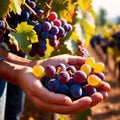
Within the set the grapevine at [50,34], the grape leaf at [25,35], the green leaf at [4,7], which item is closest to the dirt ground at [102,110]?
the grapevine at [50,34]

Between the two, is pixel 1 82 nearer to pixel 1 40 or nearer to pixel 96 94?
pixel 1 40

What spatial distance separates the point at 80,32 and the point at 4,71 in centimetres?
114

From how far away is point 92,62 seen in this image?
170cm

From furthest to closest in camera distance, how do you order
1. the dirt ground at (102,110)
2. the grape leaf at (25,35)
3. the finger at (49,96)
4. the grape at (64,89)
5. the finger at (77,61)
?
the dirt ground at (102,110) < the grape leaf at (25,35) < the finger at (77,61) < the grape at (64,89) < the finger at (49,96)

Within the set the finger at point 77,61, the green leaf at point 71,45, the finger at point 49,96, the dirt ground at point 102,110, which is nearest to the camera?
the finger at point 49,96

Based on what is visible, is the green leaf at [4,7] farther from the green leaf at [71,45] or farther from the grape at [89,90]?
the green leaf at [71,45]

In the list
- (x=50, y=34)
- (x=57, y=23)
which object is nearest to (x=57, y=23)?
(x=57, y=23)

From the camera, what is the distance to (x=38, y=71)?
1.56m

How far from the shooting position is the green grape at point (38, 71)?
5.10ft

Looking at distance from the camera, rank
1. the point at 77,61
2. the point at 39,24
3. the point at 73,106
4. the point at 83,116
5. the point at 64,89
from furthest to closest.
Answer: the point at 83,116
the point at 39,24
the point at 77,61
the point at 64,89
the point at 73,106

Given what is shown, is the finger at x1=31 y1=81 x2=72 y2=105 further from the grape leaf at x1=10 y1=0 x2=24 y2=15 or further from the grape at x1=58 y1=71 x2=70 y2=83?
the grape leaf at x1=10 y1=0 x2=24 y2=15

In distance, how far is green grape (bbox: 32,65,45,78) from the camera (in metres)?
1.56

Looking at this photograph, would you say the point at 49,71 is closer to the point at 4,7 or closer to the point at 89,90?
the point at 89,90

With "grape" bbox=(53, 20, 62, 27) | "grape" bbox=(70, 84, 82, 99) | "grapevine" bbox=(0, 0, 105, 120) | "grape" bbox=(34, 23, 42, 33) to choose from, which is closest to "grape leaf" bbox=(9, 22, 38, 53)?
"grapevine" bbox=(0, 0, 105, 120)
